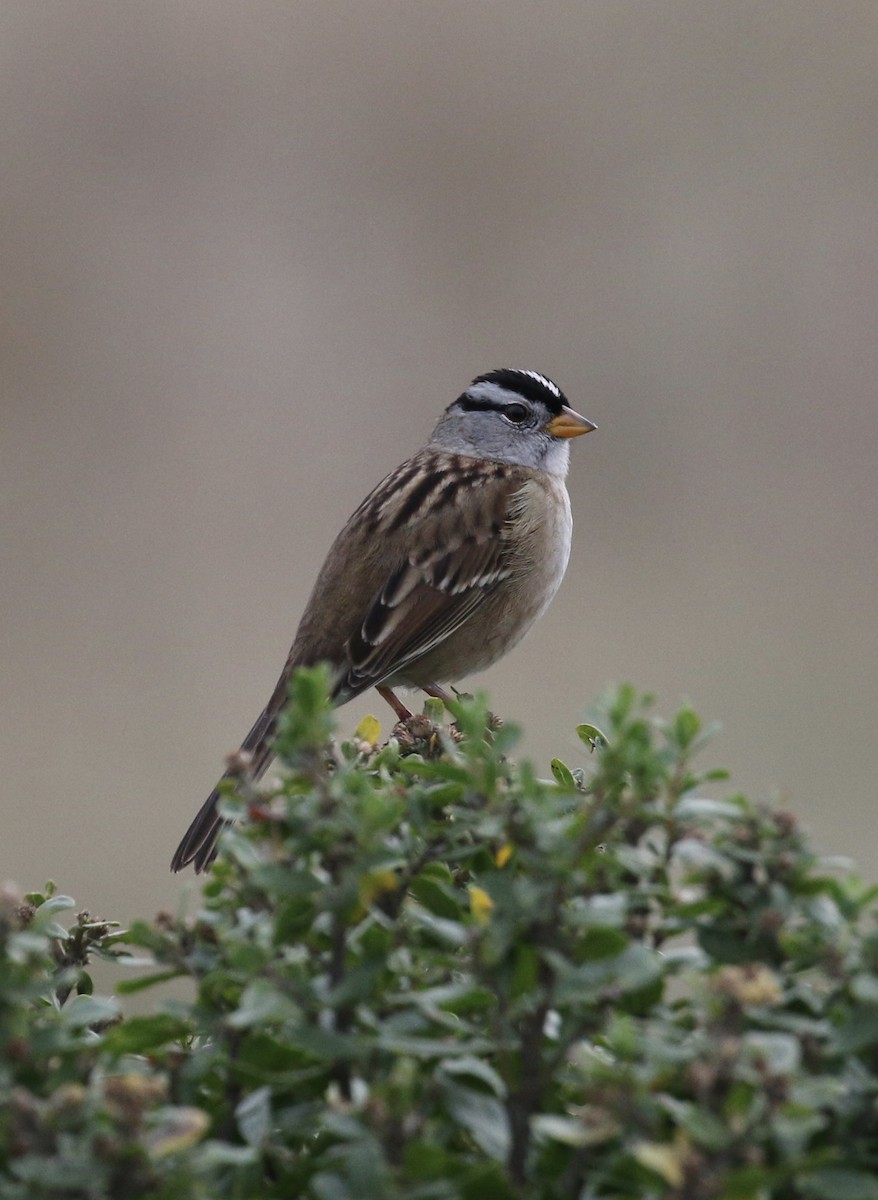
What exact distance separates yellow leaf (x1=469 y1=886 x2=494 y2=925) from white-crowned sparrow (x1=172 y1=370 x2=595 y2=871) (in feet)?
8.22

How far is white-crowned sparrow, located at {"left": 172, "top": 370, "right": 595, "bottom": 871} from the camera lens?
4309mm

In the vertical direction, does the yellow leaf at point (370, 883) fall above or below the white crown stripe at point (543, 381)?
below

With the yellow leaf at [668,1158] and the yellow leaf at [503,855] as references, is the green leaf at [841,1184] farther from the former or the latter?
the yellow leaf at [503,855]

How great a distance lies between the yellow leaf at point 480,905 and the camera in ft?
4.22

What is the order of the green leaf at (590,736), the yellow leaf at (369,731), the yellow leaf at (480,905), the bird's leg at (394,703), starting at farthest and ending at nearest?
the bird's leg at (394,703) → the green leaf at (590,736) → the yellow leaf at (369,731) → the yellow leaf at (480,905)

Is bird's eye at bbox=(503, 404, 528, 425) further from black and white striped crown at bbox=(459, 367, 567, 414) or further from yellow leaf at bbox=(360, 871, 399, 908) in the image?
yellow leaf at bbox=(360, 871, 399, 908)

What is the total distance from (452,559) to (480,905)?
3.14 metres

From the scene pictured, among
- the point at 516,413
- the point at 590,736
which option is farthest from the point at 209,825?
the point at 516,413

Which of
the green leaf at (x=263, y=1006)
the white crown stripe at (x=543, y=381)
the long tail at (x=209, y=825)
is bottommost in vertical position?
the long tail at (x=209, y=825)

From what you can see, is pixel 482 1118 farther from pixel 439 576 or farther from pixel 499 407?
pixel 499 407

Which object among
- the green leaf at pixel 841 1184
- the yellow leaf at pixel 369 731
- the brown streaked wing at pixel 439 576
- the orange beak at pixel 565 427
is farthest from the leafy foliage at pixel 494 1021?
the orange beak at pixel 565 427

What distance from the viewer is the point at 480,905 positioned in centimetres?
139

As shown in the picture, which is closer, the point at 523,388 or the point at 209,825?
the point at 209,825

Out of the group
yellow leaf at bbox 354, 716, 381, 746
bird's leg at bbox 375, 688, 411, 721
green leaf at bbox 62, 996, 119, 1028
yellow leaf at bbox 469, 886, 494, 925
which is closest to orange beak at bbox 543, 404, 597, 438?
bird's leg at bbox 375, 688, 411, 721
